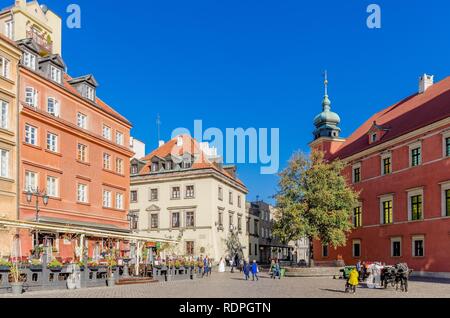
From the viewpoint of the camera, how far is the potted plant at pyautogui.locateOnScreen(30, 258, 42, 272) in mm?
22550

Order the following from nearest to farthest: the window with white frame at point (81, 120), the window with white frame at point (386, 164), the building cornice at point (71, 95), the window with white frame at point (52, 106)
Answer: the building cornice at point (71, 95), the window with white frame at point (52, 106), the window with white frame at point (81, 120), the window with white frame at point (386, 164)

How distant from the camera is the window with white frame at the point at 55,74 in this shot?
3593cm

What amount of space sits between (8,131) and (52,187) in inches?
212

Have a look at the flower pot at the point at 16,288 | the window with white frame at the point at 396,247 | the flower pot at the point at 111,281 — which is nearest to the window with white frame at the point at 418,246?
the window with white frame at the point at 396,247

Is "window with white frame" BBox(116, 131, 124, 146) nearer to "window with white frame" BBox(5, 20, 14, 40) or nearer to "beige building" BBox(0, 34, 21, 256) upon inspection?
"window with white frame" BBox(5, 20, 14, 40)

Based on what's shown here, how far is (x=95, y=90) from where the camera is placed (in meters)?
41.9

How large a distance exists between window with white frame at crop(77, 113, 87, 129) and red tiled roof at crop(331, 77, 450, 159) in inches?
983

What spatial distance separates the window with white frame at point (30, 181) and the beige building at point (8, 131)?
107 cm

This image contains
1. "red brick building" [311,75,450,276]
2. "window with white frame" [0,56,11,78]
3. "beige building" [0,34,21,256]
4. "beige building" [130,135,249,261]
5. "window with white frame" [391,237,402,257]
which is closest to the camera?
"beige building" [0,34,21,256]

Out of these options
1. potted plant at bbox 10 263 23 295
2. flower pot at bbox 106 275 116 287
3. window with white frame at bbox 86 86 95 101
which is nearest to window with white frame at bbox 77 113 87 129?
window with white frame at bbox 86 86 95 101

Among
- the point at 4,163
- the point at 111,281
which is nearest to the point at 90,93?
the point at 4,163

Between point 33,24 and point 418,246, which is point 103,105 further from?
point 418,246

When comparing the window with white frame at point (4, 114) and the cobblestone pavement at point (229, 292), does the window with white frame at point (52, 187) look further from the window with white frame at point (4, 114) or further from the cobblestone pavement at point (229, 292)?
the cobblestone pavement at point (229, 292)
